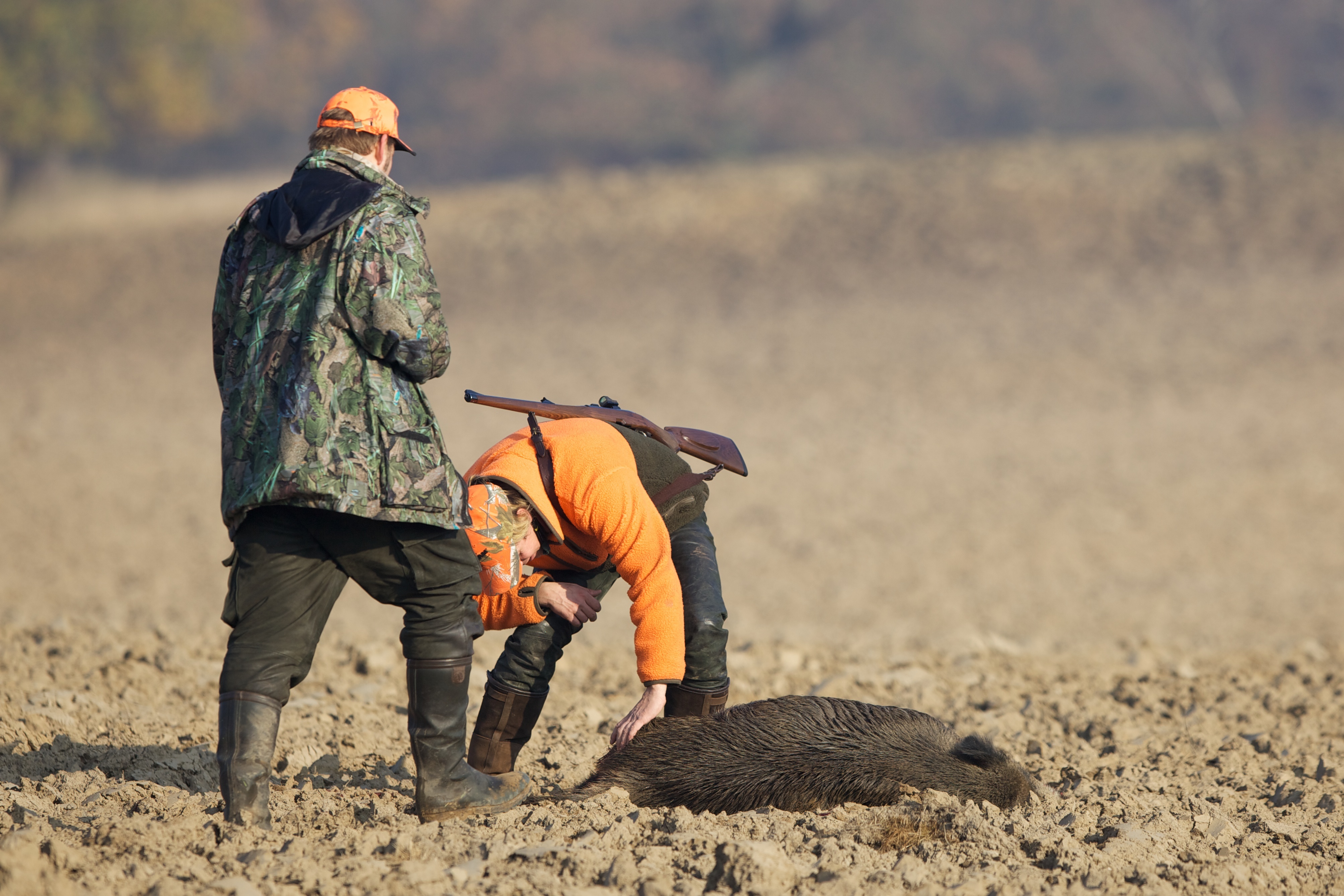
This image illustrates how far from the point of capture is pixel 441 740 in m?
2.91

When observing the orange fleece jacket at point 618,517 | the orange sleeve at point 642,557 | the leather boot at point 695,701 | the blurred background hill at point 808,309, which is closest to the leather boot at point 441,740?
the orange fleece jacket at point 618,517

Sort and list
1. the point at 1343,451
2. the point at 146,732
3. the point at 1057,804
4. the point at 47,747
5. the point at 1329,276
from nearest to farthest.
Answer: the point at 1057,804 → the point at 47,747 → the point at 146,732 → the point at 1343,451 → the point at 1329,276

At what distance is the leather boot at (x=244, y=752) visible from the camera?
9.08 feet

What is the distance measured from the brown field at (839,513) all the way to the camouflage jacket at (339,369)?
79 centimetres

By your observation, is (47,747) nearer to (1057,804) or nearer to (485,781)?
(485,781)

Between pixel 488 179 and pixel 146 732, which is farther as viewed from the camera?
pixel 488 179

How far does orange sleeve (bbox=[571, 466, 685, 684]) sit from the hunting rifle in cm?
26

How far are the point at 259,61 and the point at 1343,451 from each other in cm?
3235

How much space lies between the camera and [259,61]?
3506 cm

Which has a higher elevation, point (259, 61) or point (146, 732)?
point (259, 61)

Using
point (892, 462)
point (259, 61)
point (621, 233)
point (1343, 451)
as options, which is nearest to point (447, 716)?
point (892, 462)

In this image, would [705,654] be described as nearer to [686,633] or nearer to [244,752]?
[686,633]

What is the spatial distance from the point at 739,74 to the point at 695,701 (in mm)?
36548

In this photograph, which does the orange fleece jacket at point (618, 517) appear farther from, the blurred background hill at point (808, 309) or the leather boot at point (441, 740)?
the blurred background hill at point (808, 309)
